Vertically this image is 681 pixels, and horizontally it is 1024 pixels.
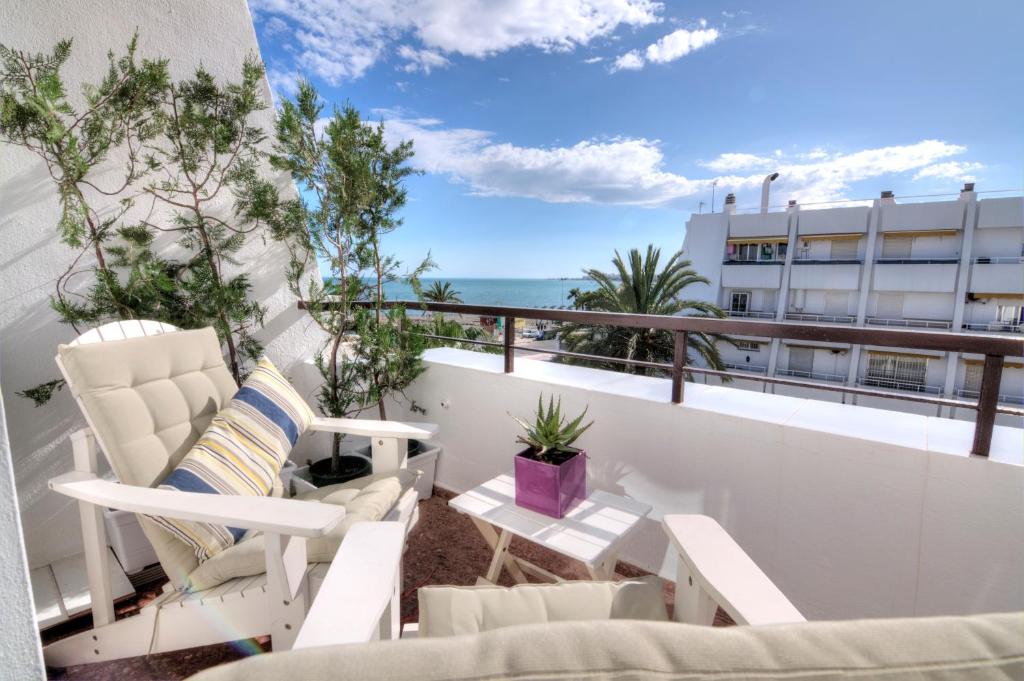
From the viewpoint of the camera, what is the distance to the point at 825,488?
1.65 meters

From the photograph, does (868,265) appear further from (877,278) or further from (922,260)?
(922,260)

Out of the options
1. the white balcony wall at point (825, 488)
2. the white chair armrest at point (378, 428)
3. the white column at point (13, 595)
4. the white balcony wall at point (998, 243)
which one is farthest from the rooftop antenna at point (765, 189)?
the white column at point (13, 595)

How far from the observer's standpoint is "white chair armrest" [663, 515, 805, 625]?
2.73ft

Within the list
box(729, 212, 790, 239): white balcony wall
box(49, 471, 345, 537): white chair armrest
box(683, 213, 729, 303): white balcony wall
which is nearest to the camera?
box(49, 471, 345, 537): white chair armrest

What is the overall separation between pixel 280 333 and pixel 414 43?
4.68 metres

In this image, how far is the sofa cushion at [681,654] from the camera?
346mm

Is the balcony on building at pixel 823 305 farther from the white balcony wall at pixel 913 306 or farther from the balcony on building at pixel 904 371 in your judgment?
the balcony on building at pixel 904 371

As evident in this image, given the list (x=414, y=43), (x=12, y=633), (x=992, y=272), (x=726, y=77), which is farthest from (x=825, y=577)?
(x=992, y=272)

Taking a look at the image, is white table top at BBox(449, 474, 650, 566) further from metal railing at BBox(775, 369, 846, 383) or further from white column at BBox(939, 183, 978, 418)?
metal railing at BBox(775, 369, 846, 383)

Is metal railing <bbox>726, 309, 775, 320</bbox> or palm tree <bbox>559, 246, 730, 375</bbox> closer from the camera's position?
palm tree <bbox>559, 246, 730, 375</bbox>

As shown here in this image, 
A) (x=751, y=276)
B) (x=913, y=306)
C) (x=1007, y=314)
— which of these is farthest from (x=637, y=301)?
(x=1007, y=314)

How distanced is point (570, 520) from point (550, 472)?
0.19 meters

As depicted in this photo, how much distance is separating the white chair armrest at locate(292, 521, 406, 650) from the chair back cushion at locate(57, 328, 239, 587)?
0.74 meters

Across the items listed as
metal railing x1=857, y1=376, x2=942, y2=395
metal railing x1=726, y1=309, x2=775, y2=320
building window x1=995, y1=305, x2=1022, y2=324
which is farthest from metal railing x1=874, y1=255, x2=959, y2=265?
metal railing x1=857, y1=376, x2=942, y2=395
